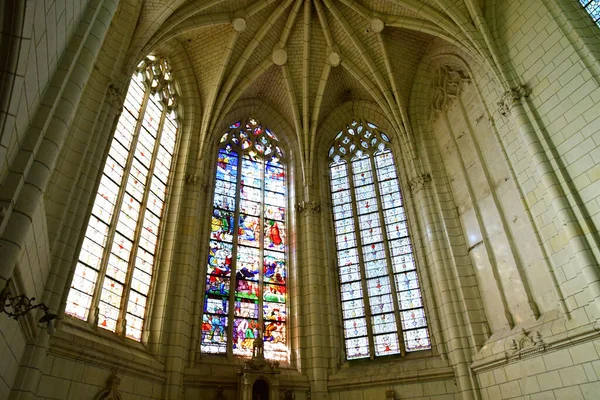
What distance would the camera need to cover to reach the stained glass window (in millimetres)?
10156

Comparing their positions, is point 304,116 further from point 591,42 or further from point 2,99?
point 2,99

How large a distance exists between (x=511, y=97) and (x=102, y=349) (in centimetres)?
1082

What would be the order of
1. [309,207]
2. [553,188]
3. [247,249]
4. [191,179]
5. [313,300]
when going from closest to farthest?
1. [553,188]
2. [313,300]
3. [191,179]
4. [247,249]
5. [309,207]

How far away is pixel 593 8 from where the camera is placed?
10273 mm

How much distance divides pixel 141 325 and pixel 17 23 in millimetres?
8376

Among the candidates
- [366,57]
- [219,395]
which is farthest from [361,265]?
[366,57]

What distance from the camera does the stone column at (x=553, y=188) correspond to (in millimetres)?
8344

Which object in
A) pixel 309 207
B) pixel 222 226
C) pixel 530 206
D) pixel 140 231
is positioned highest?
pixel 309 207

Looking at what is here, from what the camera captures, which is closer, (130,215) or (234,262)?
(130,215)

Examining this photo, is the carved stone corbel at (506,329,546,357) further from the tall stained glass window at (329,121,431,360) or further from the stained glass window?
the stained glass window

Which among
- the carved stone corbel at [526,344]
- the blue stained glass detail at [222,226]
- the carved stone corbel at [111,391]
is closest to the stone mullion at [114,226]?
the carved stone corbel at [111,391]

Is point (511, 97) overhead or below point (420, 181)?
overhead

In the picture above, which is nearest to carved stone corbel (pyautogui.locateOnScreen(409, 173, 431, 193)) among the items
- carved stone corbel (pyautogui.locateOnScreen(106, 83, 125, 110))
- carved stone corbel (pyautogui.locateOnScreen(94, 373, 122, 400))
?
carved stone corbel (pyautogui.locateOnScreen(106, 83, 125, 110))

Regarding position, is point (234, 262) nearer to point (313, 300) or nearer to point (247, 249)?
point (247, 249)
